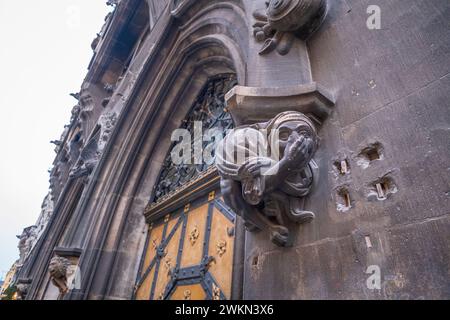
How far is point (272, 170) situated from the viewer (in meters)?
1.10

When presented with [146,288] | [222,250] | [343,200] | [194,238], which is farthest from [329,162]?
[146,288]

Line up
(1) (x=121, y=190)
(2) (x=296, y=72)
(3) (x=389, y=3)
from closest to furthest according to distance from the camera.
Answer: (3) (x=389, y=3) → (2) (x=296, y=72) → (1) (x=121, y=190)

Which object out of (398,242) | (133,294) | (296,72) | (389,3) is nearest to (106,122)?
(133,294)

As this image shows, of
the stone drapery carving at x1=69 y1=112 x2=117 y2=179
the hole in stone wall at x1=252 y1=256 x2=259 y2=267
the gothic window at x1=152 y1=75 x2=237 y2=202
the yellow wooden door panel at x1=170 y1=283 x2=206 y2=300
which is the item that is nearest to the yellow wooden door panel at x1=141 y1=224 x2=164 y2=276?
the gothic window at x1=152 y1=75 x2=237 y2=202

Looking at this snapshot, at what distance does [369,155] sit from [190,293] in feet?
6.73

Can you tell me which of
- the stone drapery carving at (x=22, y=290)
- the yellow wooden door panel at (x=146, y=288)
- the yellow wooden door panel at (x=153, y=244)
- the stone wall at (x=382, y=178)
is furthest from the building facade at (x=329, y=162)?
the stone drapery carving at (x=22, y=290)

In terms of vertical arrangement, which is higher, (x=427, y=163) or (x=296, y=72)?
(x=296, y=72)

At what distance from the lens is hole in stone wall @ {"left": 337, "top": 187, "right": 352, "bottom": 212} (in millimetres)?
1112

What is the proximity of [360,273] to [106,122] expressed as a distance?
197 inches

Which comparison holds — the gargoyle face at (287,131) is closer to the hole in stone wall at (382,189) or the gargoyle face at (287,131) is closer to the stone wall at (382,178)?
the stone wall at (382,178)

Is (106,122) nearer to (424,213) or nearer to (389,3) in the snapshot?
(389,3)

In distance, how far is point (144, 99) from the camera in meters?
4.26

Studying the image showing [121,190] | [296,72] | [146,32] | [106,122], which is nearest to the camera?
[296,72]

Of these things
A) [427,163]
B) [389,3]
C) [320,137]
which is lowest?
[427,163]
